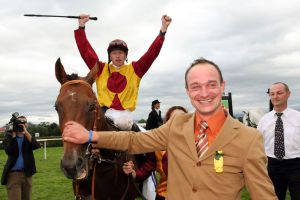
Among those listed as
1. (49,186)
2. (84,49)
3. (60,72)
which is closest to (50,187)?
(49,186)

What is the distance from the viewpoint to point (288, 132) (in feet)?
19.2

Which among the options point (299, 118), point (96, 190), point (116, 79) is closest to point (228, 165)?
point (96, 190)

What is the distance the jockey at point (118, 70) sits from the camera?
14.9 feet

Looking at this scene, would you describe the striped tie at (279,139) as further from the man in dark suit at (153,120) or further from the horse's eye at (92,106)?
the man in dark suit at (153,120)

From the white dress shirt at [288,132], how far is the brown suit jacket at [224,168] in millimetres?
3916

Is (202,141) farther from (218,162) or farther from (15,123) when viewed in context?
(15,123)

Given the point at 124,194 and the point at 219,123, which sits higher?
the point at 219,123

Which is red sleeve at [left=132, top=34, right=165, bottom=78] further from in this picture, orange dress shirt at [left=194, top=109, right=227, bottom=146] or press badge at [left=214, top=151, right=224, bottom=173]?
press badge at [left=214, top=151, right=224, bottom=173]

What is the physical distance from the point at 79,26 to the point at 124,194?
2.27 meters

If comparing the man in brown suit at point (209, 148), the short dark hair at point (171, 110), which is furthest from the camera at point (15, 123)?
the man in brown suit at point (209, 148)

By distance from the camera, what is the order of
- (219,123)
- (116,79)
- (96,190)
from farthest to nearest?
1. (116,79)
2. (96,190)
3. (219,123)

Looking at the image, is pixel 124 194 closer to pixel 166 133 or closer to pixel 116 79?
pixel 116 79

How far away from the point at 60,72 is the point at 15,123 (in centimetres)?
426

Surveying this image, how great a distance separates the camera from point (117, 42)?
182 inches
